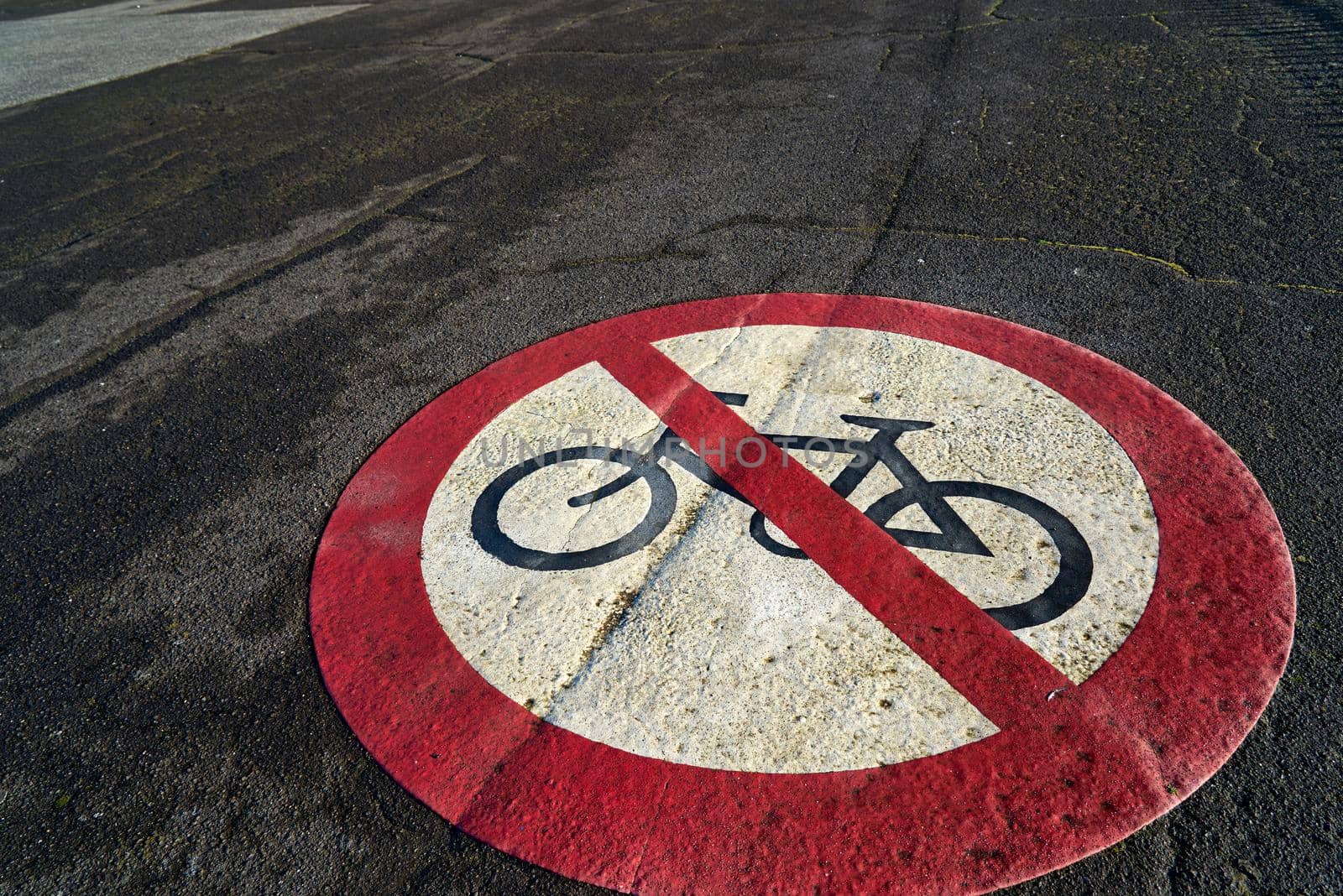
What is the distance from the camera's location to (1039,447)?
292 cm

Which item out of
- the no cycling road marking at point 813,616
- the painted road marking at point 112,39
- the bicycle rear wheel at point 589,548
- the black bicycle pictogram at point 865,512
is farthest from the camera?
the painted road marking at point 112,39

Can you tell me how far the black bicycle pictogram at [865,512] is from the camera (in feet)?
8.11

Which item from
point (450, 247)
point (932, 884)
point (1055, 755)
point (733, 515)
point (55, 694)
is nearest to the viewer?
point (932, 884)

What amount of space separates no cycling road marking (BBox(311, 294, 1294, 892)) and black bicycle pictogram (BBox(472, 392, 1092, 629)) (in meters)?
0.01

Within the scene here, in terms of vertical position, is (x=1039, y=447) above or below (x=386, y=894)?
above

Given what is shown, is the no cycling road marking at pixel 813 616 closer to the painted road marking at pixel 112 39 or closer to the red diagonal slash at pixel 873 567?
the red diagonal slash at pixel 873 567

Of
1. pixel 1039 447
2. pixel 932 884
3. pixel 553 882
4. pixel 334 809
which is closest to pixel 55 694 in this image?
pixel 334 809

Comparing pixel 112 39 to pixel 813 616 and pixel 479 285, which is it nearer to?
pixel 479 285

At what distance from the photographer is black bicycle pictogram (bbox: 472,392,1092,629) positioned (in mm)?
2473

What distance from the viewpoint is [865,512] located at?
2715mm

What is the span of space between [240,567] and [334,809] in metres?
1.08

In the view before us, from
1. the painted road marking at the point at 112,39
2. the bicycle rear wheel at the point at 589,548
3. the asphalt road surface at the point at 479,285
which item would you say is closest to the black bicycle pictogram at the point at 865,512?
the bicycle rear wheel at the point at 589,548

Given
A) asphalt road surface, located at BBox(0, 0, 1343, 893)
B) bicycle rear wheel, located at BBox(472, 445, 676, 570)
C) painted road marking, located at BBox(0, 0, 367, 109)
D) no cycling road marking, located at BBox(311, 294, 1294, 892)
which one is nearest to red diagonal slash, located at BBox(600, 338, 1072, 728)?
no cycling road marking, located at BBox(311, 294, 1294, 892)

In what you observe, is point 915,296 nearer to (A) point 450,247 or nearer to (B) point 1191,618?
(B) point 1191,618
